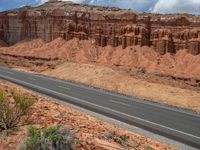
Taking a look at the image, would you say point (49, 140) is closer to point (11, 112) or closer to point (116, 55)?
point (11, 112)

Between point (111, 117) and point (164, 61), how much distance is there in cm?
4279

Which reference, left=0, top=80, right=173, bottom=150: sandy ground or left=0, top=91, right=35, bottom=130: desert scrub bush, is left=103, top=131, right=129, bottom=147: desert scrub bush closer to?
left=0, top=80, right=173, bottom=150: sandy ground

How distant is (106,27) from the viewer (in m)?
76.6

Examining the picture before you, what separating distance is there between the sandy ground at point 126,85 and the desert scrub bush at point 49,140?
21.6 metres

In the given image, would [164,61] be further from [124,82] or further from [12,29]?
[12,29]

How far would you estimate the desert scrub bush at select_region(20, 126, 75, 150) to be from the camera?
1101 centimetres

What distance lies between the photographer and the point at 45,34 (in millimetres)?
85500

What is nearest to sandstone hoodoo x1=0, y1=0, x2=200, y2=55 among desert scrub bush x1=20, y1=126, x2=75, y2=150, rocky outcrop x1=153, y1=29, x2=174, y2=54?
rocky outcrop x1=153, y1=29, x2=174, y2=54

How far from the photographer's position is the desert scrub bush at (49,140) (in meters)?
11.0

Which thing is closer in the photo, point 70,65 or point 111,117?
point 111,117

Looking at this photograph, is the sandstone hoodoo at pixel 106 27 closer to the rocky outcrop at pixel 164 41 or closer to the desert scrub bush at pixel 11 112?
the rocky outcrop at pixel 164 41

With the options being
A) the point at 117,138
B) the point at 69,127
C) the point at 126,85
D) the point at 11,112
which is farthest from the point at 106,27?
the point at 117,138

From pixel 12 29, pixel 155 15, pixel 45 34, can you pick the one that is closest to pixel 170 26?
pixel 155 15

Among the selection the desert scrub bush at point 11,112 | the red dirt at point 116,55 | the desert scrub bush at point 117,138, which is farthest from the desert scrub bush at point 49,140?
the red dirt at point 116,55
